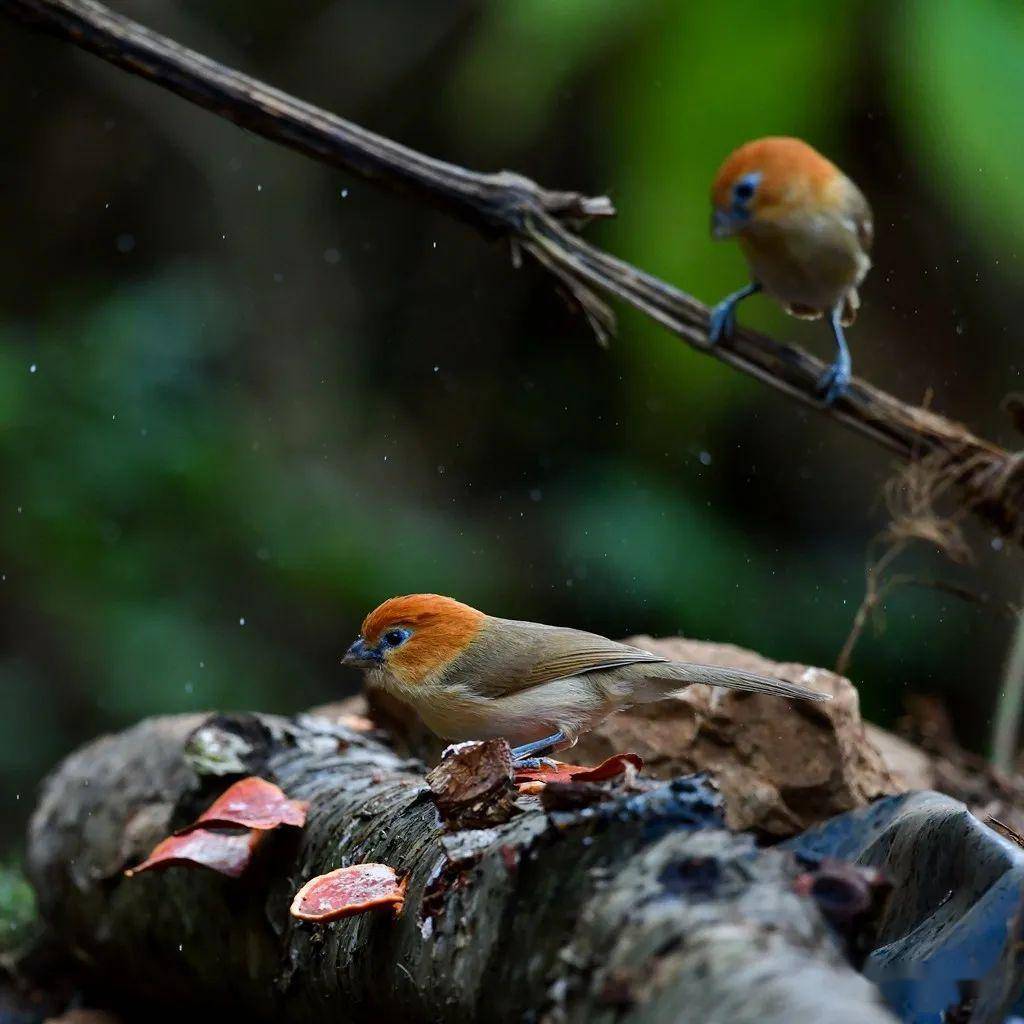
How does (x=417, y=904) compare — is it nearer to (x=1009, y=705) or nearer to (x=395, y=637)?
(x=395, y=637)

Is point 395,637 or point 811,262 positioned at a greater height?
point 811,262

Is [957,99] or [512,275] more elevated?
[957,99]

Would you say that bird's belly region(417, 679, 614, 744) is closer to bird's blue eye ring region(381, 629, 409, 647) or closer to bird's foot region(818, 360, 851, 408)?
bird's blue eye ring region(381, 629, 409, 647)

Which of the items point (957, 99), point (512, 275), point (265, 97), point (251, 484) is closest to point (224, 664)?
point (251, 484)

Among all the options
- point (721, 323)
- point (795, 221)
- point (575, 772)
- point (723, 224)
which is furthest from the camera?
point (723, 224)

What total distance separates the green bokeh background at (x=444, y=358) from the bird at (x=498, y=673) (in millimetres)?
2097

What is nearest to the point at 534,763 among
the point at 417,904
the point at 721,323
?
the point at 417,904

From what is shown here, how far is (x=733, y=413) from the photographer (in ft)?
21.0

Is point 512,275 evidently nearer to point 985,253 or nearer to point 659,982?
point 985,253

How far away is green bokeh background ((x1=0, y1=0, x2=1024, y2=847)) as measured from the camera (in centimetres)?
570

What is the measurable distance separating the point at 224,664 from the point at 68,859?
9.84 ft

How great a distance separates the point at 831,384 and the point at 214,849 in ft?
6.74

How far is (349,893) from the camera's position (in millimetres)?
2143

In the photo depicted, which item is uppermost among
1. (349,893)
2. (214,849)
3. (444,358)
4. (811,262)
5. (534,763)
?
(811,262)
